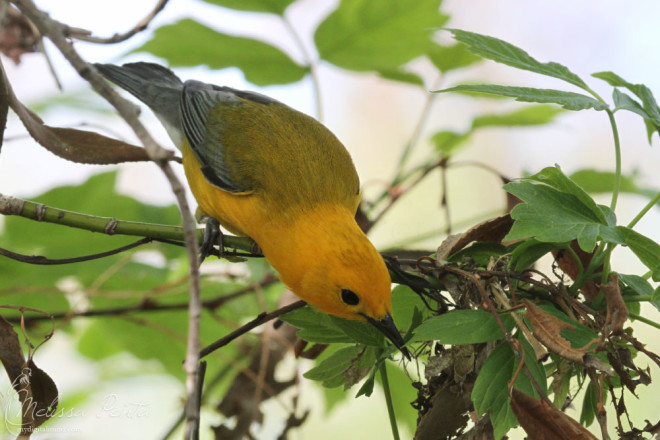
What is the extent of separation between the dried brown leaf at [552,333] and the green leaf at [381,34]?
6.71 feet

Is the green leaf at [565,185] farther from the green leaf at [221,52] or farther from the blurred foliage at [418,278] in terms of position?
the green leaf at [221,52]

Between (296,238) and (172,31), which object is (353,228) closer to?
(296,238)

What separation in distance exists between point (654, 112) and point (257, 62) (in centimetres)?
197

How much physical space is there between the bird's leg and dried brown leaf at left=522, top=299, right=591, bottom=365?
3.65 ft

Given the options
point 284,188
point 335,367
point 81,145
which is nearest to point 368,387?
point 335,367

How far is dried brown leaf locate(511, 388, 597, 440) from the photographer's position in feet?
4.36

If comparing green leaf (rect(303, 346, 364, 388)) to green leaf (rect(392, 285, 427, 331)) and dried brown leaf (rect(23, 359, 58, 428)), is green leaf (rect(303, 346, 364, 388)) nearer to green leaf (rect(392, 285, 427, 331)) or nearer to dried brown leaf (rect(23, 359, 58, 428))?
green leaf (rect(392, 285, 427, 331))

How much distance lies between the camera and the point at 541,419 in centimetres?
135

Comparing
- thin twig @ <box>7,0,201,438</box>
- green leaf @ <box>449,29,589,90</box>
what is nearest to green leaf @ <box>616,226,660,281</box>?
green leaf @ <box>449,29,589,90</box>

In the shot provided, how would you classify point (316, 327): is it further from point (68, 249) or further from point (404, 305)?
point (68, 249)

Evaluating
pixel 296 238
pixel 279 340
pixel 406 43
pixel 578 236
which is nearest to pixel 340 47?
pixel 406 43

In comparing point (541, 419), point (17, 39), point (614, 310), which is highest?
point (17, 39)

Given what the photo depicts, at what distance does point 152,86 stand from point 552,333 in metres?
3.33

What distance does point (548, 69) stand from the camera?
1.72 m
